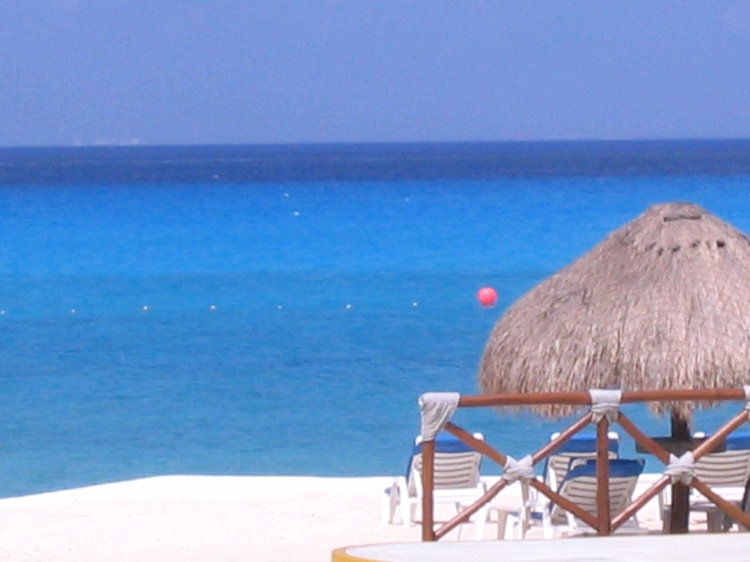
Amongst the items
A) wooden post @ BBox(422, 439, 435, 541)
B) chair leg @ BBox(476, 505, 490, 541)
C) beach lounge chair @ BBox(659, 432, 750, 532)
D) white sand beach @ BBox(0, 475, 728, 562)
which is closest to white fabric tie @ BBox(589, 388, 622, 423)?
wooden post @ BBox(422, 439, 435, 541)

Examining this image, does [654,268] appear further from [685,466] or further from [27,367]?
[27,367]

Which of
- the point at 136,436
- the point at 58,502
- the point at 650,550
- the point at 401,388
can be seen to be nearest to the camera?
the point at 650,550

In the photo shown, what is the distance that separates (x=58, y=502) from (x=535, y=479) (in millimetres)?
4026

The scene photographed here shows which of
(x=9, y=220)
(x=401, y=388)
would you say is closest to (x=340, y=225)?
(x=9, y=220)

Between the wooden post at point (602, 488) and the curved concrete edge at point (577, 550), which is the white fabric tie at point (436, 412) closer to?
the curved concrete edge at point (577, 550)

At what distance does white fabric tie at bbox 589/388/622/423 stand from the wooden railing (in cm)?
1

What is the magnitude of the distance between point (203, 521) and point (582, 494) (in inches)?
95.4

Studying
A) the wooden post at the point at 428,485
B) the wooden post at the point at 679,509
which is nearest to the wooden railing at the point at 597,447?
the wooden post at the point at 428,485

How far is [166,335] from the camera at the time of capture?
20.4 metres

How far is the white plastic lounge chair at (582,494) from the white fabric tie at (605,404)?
690mm

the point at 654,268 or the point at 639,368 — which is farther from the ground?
the point at 654,268

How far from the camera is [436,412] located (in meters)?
5.71

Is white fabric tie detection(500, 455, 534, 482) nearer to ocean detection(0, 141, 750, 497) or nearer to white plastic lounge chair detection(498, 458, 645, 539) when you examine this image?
white plastic lounge chair detection(498, 458, 645, 539)

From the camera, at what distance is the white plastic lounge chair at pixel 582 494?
6.55 m
